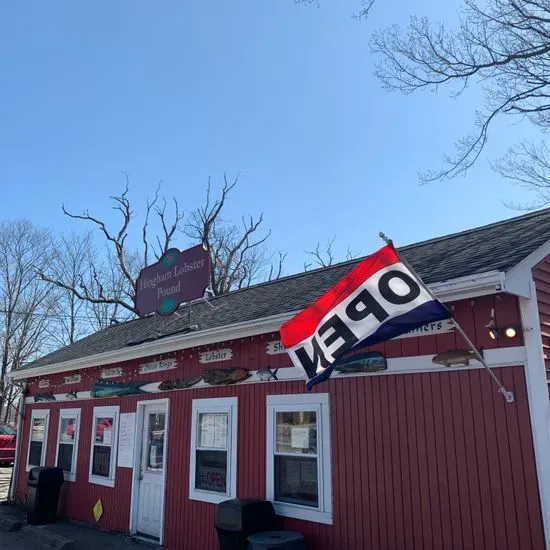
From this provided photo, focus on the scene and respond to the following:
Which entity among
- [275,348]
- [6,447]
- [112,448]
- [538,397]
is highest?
[275,348]

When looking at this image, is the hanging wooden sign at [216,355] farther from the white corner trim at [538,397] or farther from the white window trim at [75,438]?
the white window trim at [75,438]

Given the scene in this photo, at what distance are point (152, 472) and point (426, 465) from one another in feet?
17.4

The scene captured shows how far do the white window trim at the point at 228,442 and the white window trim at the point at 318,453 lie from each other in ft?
2.32

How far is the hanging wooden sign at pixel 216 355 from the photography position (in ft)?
26.5

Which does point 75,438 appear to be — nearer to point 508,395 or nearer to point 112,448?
point 112,448

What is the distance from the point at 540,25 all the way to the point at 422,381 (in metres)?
9.00

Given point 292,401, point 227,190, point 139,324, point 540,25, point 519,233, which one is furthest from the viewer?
point 227,190

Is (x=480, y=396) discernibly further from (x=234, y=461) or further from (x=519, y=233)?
(x=234, y=461)

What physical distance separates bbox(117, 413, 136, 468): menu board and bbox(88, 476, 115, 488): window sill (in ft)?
1.42

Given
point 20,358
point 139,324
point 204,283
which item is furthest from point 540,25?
point 20,358

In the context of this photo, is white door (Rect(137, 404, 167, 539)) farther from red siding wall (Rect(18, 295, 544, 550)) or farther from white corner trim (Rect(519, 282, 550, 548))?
white corner trim (Rect(519, 282, 550, 548))

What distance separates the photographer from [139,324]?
13883 millimetres

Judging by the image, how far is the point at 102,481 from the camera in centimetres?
1016

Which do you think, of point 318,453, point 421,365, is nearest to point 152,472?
point 318,453
